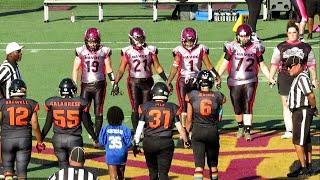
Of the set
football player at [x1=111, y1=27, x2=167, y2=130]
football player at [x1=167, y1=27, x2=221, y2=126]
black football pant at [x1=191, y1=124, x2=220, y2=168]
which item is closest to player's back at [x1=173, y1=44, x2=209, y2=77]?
football player at [x1=167, y1=27, x2=221, y2=126]

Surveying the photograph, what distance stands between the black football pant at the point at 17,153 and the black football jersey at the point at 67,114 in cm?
52

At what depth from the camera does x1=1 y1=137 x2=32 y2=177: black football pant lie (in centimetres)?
1310

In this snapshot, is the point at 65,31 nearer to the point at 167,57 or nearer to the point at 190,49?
the point at 167,57

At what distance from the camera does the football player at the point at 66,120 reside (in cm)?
1327

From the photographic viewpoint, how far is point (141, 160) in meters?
15.6

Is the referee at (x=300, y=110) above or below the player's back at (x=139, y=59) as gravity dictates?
below

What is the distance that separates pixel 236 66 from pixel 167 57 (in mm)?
8446

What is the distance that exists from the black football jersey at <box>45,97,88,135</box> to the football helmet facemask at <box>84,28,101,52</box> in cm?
332

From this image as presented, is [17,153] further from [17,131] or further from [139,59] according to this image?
[139,59]

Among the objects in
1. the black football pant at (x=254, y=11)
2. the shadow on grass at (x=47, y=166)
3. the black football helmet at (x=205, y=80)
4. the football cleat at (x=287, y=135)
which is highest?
the black football pant at (x=254, y=11)

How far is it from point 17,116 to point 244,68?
5249mm

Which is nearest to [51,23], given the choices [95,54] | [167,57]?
[167,57]

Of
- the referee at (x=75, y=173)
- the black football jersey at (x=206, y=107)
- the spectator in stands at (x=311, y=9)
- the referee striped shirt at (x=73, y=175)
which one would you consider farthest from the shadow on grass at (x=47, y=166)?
the spectator in stands at (x=311, y=9)

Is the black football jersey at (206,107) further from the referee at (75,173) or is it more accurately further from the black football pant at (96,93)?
the black football pant at (96,93)
